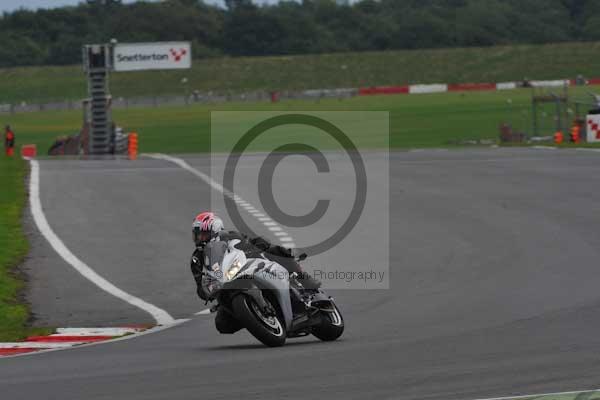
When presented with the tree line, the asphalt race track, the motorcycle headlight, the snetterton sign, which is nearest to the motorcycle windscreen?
the motorcycle headlight

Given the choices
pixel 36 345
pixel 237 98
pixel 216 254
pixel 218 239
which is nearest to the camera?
pixel 216 254

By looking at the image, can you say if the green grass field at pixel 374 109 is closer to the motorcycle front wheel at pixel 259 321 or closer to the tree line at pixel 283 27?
the motorcycle front wheel at pixel 259 321

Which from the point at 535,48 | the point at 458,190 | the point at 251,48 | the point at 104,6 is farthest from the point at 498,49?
the point at 458,190

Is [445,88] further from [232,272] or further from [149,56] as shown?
[232,272]

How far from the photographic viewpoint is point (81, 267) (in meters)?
Result: 19.9

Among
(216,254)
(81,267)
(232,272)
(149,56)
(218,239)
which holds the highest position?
(149,56)

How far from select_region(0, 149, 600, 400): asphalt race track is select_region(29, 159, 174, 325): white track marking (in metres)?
0.19

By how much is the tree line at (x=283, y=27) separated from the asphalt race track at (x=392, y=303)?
120637 millimetres

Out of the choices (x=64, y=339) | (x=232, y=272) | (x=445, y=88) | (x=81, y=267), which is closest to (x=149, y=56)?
(x=81, y=267)

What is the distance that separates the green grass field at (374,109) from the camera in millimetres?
61000

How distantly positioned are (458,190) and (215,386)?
22285mm

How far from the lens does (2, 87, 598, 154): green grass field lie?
61000 millimetres

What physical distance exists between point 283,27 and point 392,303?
150219 millimetres

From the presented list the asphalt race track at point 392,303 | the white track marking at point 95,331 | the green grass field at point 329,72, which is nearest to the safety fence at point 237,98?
the green grass field at point 329,72
